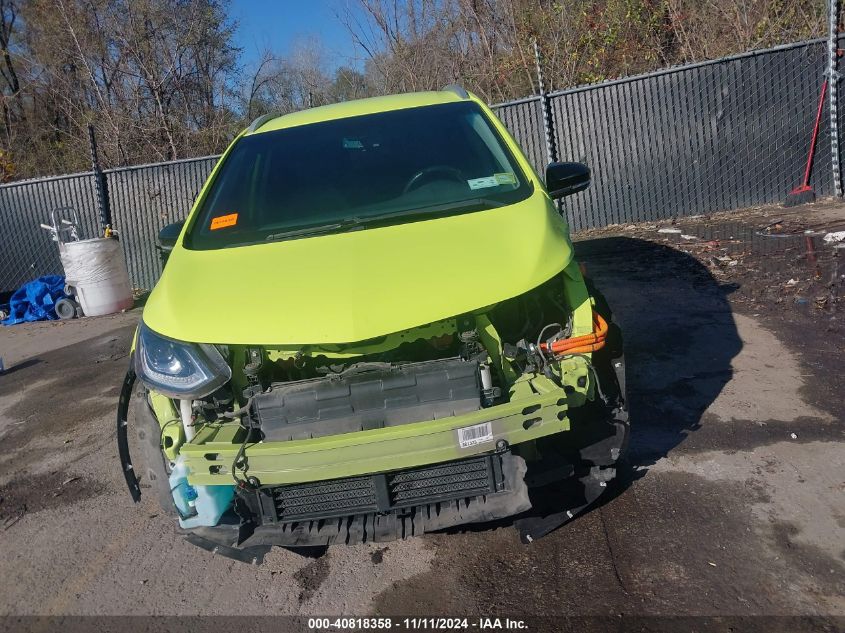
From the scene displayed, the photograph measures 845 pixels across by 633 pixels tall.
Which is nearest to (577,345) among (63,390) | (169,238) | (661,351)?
(169,238)

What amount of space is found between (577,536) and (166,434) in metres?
1.78

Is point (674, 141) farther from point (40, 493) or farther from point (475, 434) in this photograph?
point (40, 493)

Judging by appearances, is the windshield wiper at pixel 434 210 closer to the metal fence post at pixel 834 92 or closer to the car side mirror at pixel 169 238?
the car side mirror at pixel 169 238

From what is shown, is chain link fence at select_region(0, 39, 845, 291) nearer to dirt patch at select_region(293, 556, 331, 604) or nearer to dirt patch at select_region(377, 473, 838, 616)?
dirt patch at select_region(377, 473, 838, 616)

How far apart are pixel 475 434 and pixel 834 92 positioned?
9689 mm

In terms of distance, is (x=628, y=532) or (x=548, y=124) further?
(x=548, y=124)

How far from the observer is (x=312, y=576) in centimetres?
299

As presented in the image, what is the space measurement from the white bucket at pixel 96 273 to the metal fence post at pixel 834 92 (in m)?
10.2

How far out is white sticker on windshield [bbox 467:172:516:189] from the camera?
3379 mm

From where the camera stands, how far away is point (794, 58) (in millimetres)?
9695

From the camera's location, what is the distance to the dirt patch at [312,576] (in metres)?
2.87

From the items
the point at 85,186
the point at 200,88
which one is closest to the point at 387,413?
the point at 85,186

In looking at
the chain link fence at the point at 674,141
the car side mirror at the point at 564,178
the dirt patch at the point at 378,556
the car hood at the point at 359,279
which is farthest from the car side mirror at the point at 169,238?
the chain link fence at the point at 674,141

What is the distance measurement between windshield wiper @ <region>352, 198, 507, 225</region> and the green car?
0.04ft
